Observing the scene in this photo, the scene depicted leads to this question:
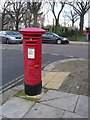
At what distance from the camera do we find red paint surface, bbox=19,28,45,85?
3.30 m

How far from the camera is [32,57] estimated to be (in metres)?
3.41

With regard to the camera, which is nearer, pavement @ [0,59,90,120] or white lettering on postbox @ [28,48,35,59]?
pavement @ [0,59,90,120]

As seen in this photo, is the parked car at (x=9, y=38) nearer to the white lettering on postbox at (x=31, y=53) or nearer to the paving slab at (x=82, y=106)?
the white lettering on postbox at (x=31, y=53)

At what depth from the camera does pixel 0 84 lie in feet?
14.0

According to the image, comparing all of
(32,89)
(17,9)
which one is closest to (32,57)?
(32,89)

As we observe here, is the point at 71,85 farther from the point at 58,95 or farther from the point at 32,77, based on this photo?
the point at 32,77

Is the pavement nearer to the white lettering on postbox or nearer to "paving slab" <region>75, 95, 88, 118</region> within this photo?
"paving slab" <region>75, 95, 88, 118</region>

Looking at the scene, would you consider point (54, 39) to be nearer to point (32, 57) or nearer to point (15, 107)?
point (32, 57)

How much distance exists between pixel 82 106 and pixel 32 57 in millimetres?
1547

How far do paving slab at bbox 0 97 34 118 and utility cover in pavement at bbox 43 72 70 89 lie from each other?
1078mm

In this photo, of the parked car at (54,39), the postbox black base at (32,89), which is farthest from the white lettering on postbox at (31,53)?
the parked car at (54,39)

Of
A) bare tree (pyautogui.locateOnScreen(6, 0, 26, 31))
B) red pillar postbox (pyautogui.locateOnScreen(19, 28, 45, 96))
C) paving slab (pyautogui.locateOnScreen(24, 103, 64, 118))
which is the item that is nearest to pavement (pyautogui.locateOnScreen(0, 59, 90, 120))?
paving slab (pyautogui.locateOnScreen(24, 103, 64, 118))

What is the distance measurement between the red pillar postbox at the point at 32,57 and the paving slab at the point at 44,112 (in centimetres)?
65

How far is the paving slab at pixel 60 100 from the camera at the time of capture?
3064mm
